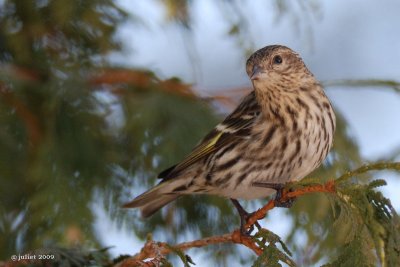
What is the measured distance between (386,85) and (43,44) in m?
1.80

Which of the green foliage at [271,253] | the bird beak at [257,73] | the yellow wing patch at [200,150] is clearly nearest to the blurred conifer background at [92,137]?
the yellow wing patch at [200,150]

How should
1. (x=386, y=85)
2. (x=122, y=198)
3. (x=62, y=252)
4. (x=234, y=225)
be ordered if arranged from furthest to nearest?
(x=234, y=225)
(x=122, y=198)
(x=386, y=85)
(x=62, y=252)

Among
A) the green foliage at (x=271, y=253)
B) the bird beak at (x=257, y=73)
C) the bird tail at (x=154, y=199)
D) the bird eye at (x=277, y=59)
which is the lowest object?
the green foliage at (x=271, y=253)

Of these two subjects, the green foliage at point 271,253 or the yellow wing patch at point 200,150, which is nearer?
the green foliage at point 271,253

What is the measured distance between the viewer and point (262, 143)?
3.80 m

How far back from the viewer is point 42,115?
380 cm

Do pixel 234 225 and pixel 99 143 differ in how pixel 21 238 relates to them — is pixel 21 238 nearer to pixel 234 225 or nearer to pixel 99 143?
pixel 99 143

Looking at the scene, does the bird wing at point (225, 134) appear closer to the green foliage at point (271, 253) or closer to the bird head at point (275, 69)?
the bird head at point (275, 69)

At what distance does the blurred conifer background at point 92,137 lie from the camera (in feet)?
11.7

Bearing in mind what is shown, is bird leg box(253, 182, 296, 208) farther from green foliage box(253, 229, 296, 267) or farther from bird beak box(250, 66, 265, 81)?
bird beak box(250, 66, 265, 81)

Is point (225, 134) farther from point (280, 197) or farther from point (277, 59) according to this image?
point (280, 197)

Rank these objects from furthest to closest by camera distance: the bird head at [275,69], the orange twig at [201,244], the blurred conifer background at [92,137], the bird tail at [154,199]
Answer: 1. the bird head at [275,69]
2. the bird tail at [154,199]
3. the blurred conifer background at [92,137]
4. the orange twig at [201,244]

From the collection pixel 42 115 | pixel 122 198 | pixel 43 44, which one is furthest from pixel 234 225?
pixel 43 44

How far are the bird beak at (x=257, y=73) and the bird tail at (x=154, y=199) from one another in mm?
699
